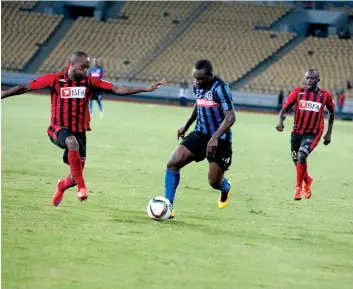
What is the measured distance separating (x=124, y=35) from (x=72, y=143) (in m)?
49.2

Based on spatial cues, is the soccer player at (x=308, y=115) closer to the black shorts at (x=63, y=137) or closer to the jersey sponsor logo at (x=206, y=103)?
the jersey sponsor logo at (x=206, y=103)

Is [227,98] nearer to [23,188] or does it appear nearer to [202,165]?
[23,188]

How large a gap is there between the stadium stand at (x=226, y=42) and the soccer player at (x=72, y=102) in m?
42.4

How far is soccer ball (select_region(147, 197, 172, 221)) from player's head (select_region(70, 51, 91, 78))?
6.07 feet

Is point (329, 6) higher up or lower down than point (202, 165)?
higher up

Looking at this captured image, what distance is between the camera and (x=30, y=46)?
6031 cm

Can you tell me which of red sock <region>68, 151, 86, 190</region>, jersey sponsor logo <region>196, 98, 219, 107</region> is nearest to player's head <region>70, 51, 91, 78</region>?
red sock <region>68, 151, 86, 190</region>

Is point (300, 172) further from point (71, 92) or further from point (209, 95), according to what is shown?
point (71, 92)

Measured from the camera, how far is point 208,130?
11.5 meters

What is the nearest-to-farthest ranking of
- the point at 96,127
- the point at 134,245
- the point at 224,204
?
the point at 134,245 → the point at 224,204 → the point at 96,127

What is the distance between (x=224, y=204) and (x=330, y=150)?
1306 cm

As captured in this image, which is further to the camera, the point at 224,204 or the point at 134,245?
the point at 224,204

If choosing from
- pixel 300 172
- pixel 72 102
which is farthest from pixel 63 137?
pixel 300 172

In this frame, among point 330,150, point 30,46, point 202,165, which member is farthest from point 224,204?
point 30,46
